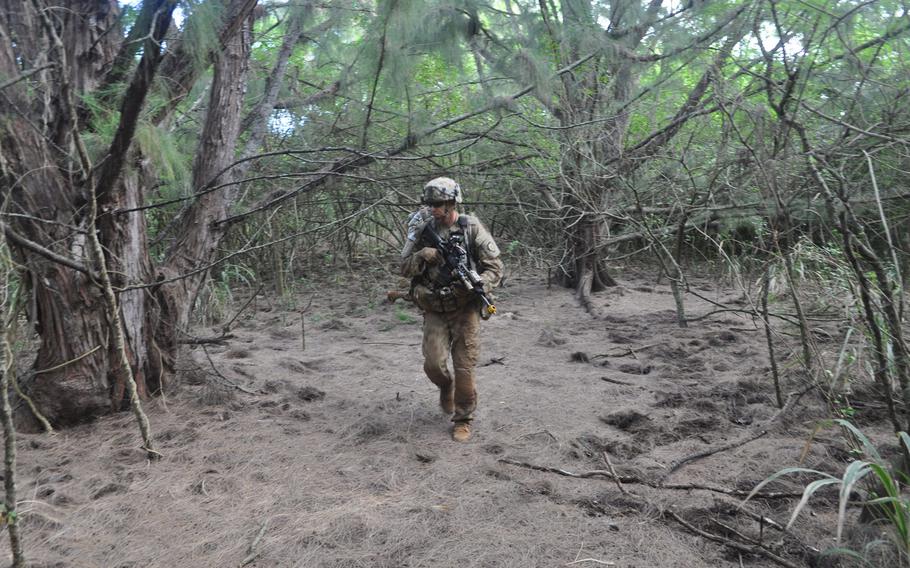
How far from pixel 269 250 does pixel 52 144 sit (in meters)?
5.03

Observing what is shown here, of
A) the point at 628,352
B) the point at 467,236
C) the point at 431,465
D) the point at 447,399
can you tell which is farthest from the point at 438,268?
the point at 628,352

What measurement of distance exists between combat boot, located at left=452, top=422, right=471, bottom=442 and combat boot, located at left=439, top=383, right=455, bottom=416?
0.33 metres

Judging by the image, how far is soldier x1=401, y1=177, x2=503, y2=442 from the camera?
439 cm

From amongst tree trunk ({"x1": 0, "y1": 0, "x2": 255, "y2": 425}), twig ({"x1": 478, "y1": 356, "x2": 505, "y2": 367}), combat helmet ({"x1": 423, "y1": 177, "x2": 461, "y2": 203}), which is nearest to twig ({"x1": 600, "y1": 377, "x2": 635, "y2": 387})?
twig ({"x1": 478, "y1": 356, "x2": 505, "y2": 367})

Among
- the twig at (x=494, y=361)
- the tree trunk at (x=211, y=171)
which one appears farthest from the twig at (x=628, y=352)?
the tree trunk at (x=211, y=171)

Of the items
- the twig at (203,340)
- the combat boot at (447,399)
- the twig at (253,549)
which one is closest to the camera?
the twig at (253,549)

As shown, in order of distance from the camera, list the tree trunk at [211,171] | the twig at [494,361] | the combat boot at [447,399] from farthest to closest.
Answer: the twig at [494,361] → the tree trunk at [211,171] → the combat boot at [447,399]

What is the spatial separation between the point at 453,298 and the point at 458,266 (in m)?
0.22

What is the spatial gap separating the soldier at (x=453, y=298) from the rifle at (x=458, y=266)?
3 cm

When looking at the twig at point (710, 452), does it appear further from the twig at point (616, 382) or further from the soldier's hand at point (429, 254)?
the soldier's hand at point (429, 254)

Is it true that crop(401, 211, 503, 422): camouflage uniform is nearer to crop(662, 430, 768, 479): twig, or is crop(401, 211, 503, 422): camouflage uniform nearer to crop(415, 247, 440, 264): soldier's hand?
crop(415, 247, 440, 264): soldier's hand

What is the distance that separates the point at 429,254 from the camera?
14.1 feet

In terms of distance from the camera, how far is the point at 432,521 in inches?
129

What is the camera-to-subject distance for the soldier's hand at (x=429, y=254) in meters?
4.32
